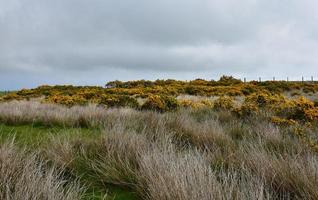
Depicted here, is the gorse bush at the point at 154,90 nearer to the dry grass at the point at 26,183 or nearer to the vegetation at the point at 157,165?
the vegetation at the point at 157,165

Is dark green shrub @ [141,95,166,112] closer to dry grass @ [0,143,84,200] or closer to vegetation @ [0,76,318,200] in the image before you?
vegetation @ [0,76,318,200]

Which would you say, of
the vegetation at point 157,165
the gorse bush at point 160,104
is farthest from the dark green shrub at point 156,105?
the vegetation at point 157,165

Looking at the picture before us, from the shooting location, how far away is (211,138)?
702 cm

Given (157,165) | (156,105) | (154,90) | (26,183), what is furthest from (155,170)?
(154,90)

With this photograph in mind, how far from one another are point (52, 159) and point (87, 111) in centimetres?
600

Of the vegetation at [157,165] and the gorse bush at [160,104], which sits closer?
the vegetation at [157,165]

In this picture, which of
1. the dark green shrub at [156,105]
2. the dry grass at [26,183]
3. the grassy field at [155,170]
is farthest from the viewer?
the dark green shrub at [156,105]

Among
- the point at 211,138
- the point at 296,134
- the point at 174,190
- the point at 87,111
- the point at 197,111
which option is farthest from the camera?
the point at 197,111

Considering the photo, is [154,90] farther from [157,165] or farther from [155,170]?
[155,170]

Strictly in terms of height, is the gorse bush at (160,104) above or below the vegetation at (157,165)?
above

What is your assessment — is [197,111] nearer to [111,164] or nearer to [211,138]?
[211,138]

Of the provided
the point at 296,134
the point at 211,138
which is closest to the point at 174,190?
the point at 211,138

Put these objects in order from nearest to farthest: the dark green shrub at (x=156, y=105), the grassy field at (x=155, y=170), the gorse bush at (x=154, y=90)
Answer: the grassy field at (x=155, y=170) < the dark green shrub at (x=156, y=105) < the gorse bush at (x=154, y=90)

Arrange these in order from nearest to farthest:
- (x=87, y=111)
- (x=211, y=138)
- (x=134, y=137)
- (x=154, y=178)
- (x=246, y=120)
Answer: (x=154, y=178)
(x=134, y=137)
(x=211, y=138)
(x=246, y=120)
(x=87, y=111)
